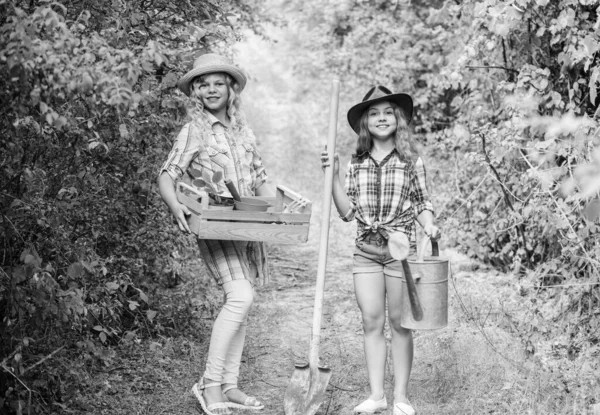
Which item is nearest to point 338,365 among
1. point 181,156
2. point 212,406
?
point 212,406

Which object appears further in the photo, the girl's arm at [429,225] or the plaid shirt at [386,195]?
the plaid shirt at [386,195]

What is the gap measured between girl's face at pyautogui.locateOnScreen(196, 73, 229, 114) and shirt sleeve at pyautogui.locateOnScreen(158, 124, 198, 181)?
0.20 meters

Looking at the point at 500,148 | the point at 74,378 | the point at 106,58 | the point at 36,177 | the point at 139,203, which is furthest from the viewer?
the point at 500,148

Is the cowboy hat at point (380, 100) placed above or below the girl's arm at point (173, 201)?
above

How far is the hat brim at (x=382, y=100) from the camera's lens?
4.18 metres

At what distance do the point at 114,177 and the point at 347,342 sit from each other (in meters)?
2.12

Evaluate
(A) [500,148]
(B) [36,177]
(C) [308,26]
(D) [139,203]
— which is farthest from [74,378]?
(C) [308,26]

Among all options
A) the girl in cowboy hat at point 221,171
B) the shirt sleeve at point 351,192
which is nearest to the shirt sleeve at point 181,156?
the girl in cowboy hat at point 221,171

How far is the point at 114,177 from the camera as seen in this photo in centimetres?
447

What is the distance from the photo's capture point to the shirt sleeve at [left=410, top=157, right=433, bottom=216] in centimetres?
422

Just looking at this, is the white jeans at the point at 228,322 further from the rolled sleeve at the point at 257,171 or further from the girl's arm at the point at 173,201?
the rolled sleeve at the point at 257,171

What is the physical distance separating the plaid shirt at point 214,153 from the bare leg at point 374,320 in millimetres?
774

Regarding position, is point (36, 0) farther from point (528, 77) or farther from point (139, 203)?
point (528, 77)

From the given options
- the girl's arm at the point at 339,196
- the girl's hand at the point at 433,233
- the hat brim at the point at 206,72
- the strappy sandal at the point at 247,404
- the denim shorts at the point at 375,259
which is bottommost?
the strappy sandal at the point at 247,404
